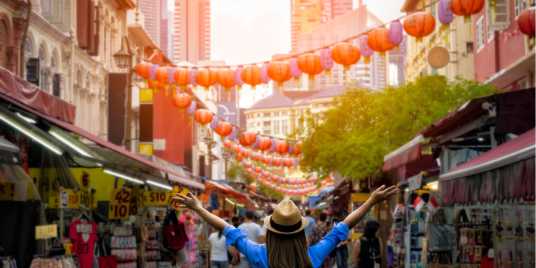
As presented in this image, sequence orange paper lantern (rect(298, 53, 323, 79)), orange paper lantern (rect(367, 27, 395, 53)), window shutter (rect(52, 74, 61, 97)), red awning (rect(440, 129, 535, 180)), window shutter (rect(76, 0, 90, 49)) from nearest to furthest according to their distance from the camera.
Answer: red awning (rect(440, 129, 535, 180)) → orange paper lantern (rect(367, 27, 395, 53)) → orange paper lantern (rect(298, 53, 323, 79)) → window shutter (rect(52, 74, 61, 97)) → window shutter (rect(76, 0, 90, 49))

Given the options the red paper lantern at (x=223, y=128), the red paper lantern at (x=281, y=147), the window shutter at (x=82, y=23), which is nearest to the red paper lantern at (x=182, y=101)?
the window shutter at (x=82, y=23)

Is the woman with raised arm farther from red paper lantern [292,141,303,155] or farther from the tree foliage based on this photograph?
red paper lantern [292,141,303,155]

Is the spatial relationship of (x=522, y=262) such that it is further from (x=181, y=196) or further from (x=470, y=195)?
(x=181, y=196)

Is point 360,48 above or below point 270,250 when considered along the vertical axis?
above

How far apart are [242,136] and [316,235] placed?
24.6 metres

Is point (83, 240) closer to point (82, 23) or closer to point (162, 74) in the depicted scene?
point (162, 74)

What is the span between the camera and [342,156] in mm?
42750

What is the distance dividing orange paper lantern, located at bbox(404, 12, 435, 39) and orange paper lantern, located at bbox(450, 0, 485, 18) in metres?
2.24

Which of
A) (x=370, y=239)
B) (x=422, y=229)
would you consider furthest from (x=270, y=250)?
(x=422, y=229)

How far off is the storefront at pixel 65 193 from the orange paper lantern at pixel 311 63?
468cm

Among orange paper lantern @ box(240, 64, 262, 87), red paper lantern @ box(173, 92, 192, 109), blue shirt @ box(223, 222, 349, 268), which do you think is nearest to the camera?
blue shirt @ box(223, 222, 349, 268)

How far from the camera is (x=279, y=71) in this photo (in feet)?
93.0

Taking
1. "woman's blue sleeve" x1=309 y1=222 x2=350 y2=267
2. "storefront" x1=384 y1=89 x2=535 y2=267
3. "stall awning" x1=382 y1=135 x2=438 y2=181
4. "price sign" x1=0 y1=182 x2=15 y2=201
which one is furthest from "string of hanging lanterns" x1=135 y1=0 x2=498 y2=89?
"woman's blue sleeve" x1=309 y1=222 x2=350 y2=267

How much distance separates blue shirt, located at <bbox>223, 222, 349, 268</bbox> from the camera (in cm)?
683
